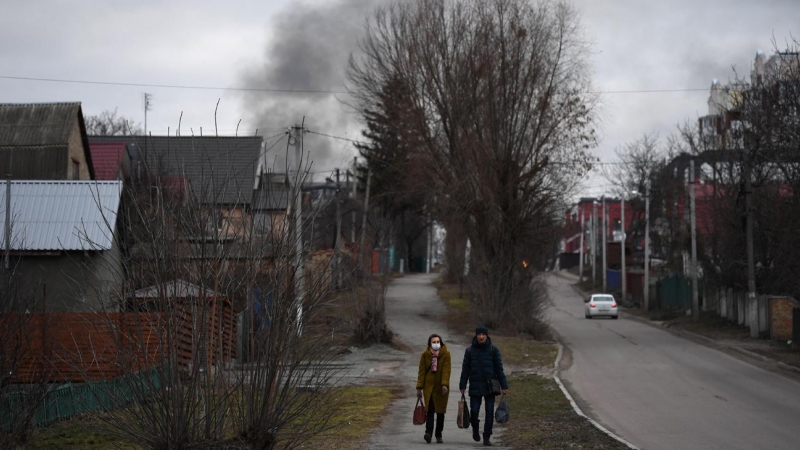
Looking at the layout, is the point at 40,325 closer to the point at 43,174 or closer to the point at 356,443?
the point at 356,443

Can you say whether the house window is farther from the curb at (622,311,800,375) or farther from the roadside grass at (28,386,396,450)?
the curb at (622,311,800,375)

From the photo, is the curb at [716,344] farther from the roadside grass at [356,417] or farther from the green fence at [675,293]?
the roadside grass at [356,417]

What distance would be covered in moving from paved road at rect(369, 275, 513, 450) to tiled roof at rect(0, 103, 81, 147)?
14598 mm

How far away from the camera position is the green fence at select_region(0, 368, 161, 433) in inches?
312

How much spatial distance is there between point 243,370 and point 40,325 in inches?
276

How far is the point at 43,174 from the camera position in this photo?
32.8 meters

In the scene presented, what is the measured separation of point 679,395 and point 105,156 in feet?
107

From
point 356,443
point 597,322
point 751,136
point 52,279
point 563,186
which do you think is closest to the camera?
point 356,443

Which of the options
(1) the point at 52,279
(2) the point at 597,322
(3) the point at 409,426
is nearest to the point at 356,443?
(3) the point at 409,426

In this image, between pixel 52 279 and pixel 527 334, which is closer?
pixel 52 279

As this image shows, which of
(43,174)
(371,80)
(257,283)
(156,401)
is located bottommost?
(156,401)

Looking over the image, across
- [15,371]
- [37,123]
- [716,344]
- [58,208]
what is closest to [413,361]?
[58,208]

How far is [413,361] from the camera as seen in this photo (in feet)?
86.5

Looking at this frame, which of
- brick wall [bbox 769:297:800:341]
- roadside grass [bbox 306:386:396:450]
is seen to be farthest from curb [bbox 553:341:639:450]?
brick wall [bbox 769:297:800:341]
